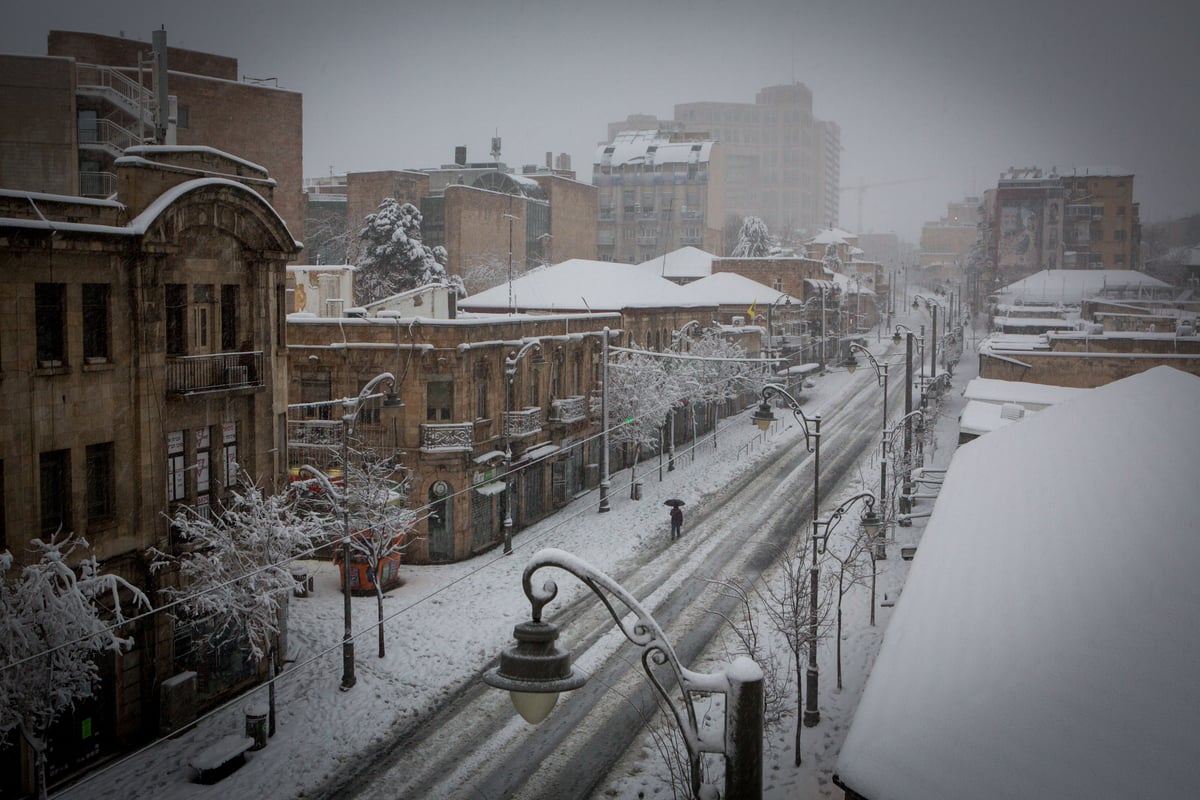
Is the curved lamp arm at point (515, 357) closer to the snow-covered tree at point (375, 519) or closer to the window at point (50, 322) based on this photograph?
the snow-covered tree at point (375, 519)

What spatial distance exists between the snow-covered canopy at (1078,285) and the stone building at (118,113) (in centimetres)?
7760

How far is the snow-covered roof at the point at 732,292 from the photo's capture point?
75.1 meters

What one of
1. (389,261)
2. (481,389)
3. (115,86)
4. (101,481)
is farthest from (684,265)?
(101,481)

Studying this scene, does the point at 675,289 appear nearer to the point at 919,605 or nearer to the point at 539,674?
the point at 919,605

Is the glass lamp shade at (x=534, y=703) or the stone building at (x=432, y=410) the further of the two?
the stone building at (x=432, y=410)

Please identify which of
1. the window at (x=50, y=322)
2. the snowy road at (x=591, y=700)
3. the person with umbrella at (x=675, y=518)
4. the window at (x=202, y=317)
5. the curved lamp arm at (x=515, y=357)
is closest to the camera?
the window at (x=50, y=322)

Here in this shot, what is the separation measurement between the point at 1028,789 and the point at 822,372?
79.9 m

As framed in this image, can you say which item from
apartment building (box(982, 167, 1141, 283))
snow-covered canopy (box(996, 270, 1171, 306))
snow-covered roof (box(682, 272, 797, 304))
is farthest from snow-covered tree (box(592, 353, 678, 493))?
apartment building (box(982, 167, 1141, 283))

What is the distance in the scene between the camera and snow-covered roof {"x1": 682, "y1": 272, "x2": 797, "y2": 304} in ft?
246

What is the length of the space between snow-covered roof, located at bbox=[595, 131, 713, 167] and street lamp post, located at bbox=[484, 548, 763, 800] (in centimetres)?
11723

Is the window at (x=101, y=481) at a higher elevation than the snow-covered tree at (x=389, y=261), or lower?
lower

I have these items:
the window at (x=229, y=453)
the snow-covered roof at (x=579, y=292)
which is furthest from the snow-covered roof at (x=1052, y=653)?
the snow-covered roof at (x=579, y=292)

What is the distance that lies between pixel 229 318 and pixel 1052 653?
70.4 ft

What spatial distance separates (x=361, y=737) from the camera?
70.7 feet
